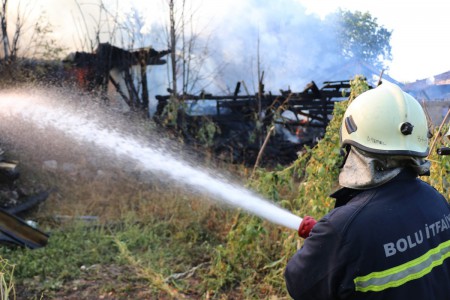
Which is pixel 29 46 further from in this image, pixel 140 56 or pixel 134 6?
pixel 134 6

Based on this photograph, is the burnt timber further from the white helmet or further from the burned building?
the white helmet

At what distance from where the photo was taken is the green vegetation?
4.24m

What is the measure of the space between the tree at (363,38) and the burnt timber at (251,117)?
33.6ft

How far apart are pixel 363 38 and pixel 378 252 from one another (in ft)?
68.6

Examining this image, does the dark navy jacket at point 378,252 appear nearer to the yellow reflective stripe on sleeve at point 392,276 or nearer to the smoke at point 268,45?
the yellow reflective stripe on sleeve at point 392,276

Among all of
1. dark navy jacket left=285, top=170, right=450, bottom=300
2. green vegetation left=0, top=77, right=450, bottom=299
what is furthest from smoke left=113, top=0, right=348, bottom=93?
dark navy jacket left=285, top=170, right=450, bottom=300

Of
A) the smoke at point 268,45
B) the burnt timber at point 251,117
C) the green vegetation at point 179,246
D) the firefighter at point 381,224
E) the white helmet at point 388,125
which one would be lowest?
the green vegetation at point 179,246

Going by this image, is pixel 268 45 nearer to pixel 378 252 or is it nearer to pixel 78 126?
pixel 78 126

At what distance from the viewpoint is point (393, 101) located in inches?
69.9

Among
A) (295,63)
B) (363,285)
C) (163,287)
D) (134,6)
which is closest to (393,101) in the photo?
(363,285)

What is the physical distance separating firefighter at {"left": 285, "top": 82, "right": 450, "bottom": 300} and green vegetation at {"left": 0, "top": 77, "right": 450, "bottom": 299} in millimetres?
2198

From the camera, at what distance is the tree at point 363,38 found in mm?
20297

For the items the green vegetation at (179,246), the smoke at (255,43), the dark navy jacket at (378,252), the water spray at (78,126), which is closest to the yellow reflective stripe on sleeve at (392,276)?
the dark navy jacket at (378,252)

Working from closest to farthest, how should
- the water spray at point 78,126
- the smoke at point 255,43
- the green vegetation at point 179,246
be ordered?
the green vegetation at point 179,246 < the water spray at point 78,126 < the smoke at point 255,43
